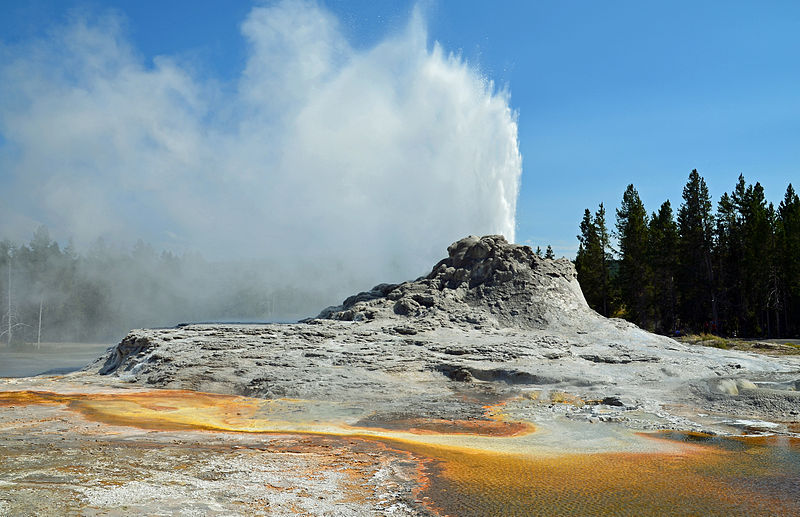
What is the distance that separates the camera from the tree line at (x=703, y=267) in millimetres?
36125

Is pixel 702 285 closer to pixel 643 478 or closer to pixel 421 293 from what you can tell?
pixel 421 293

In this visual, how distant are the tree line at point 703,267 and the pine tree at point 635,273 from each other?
0.22ft

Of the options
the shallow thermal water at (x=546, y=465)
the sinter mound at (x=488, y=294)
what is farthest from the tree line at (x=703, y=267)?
the shallow thermal water at (x=546, y=465)

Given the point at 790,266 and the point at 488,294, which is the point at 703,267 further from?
the point at 488,294

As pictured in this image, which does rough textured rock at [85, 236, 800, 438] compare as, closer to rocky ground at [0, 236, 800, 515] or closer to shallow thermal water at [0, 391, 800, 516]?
rocky ground at [0, 236, 800, 515]

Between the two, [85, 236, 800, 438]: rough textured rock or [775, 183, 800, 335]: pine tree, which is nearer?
[85, 236, 800, 438]: rough textured rock

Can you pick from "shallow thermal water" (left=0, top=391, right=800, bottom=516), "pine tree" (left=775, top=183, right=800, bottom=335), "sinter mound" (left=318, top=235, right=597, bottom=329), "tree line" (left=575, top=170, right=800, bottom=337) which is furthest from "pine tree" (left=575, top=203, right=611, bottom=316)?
"shallow thermal water" (left=0, top=391, right=800, bottom=516)

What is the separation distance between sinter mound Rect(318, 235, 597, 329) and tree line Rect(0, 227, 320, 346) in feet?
86.1

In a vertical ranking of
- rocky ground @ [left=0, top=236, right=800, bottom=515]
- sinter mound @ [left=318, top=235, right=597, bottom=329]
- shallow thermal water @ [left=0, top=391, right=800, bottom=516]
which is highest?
sinter mound @ [left=318, top=235, right=597, bottom=329]

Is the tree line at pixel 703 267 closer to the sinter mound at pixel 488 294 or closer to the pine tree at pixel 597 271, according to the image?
the pine tree at pixel 597 271

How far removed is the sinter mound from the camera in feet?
60.5

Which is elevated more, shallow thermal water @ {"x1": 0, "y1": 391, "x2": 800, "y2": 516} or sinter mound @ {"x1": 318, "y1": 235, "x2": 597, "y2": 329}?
sinter mound @ {"x1": 318, "y1": 235, "x2": 597, "y2": 329}

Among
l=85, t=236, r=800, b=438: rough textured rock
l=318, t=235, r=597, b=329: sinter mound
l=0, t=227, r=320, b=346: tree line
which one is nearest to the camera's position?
l=85, t=236, r=800, b=438: rough textured rock

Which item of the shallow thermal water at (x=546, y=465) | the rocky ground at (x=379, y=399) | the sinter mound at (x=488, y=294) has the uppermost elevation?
the sinter mound at (x=488, y=294)
